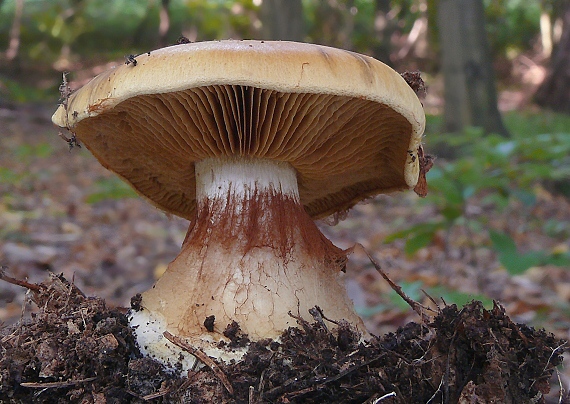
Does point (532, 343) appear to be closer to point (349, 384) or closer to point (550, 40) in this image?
point (349, 384)

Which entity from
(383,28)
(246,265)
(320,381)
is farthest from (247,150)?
(383,28)

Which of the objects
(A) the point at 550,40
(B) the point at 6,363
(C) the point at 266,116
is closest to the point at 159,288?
(B) the point at 6,363

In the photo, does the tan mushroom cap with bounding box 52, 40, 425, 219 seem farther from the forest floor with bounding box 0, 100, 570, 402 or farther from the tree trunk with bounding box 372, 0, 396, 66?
the tree trunk with bounding box 372, 0, 396, 66

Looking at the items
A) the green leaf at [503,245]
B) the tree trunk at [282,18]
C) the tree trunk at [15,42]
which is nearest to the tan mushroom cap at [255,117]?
the green leaf at [503,245]

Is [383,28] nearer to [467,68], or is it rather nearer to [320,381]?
[467,68]

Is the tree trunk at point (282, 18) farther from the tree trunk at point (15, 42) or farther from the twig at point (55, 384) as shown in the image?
the tree trunk at point (15, 42)

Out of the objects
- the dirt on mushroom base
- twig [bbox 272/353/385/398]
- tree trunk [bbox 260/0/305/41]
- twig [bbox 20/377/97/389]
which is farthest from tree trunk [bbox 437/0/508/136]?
twig [bbox 20/377/97/389]

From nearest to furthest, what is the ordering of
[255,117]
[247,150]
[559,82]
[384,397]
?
[384,397] → [255,117] → [247,150] → [559,82]
